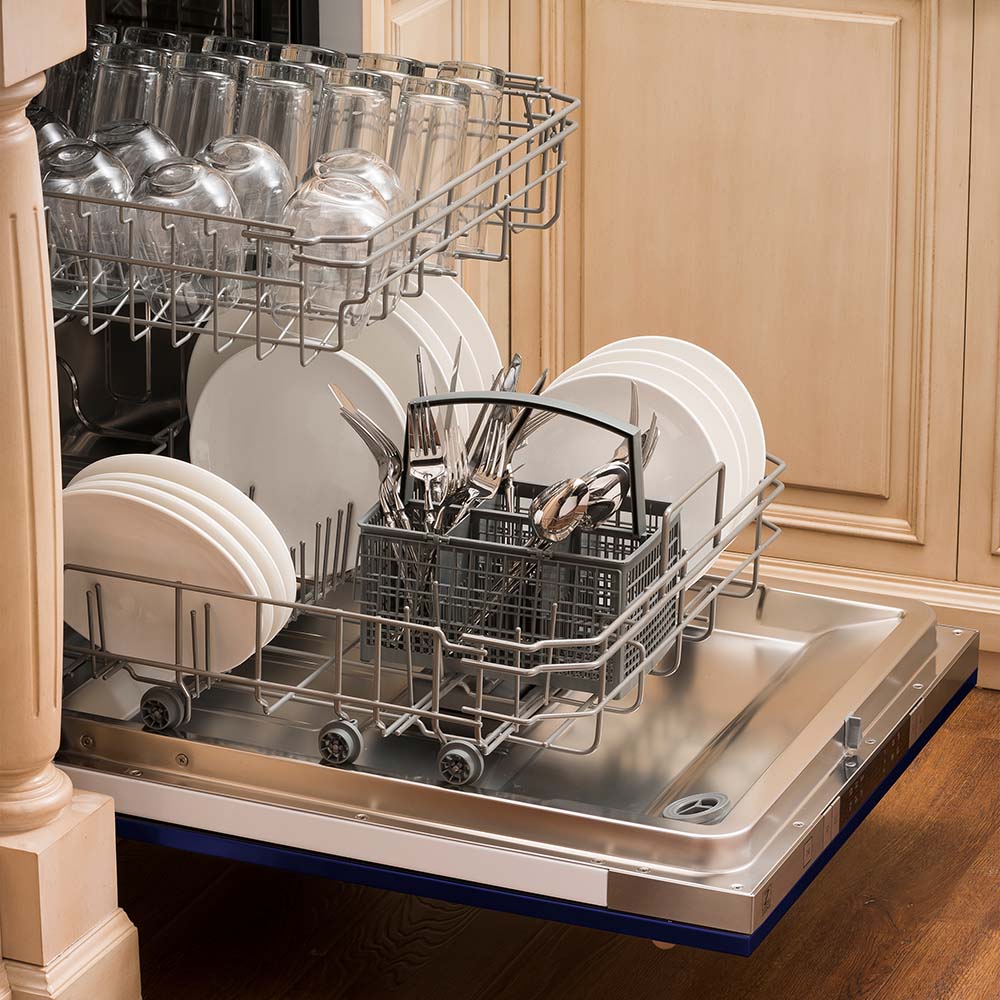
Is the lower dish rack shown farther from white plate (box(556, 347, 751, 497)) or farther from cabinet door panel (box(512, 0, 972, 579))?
cabinet door panel (box(512, 0, 972, 579))

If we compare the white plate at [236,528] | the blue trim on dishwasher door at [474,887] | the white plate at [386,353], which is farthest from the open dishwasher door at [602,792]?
the white plate at [386,353]

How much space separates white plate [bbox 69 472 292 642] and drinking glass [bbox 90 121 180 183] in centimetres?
26

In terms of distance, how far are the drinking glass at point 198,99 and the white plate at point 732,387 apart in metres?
0.44

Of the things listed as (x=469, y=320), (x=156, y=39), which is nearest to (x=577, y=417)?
(x=469, y=320)

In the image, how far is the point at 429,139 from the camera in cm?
149

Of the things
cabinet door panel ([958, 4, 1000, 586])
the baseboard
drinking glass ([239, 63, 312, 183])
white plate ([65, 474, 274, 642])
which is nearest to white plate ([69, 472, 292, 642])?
white plate ([65, 474, 274, 642])

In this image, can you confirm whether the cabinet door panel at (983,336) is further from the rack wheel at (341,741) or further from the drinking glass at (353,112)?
the rack wheel at (341,741)

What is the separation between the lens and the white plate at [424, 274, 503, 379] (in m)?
1.73

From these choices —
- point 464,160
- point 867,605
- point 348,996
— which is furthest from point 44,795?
point 867,605

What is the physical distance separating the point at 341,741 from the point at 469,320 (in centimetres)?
58

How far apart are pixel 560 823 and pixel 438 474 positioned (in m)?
0.29

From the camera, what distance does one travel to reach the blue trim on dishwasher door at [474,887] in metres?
1.19

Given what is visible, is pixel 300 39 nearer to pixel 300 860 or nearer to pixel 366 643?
pixel 366 643

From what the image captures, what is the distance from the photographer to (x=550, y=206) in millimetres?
2225
